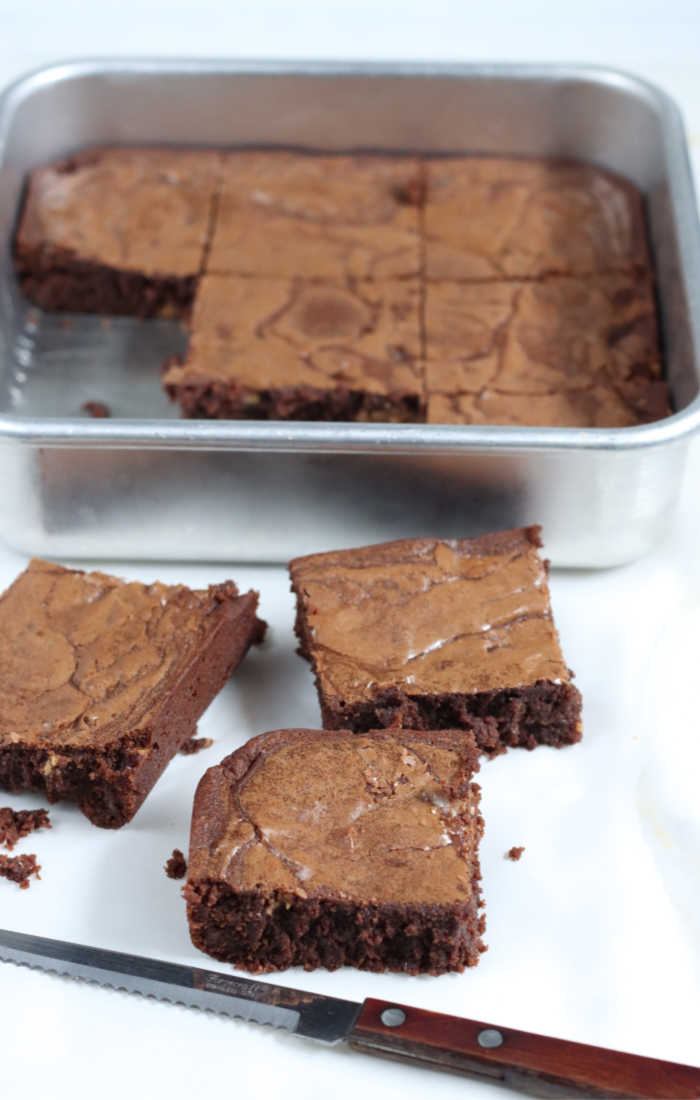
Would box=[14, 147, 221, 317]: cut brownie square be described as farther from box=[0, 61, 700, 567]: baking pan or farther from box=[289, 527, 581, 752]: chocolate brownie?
box=[289, 527, 581, 752]: chocolate brownie

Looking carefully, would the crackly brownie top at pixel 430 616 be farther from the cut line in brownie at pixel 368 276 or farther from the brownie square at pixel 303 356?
the brownie square at pixel 303 356

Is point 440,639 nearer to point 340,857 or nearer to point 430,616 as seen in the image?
point 430,616

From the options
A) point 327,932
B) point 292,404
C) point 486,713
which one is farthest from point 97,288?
point 327,932

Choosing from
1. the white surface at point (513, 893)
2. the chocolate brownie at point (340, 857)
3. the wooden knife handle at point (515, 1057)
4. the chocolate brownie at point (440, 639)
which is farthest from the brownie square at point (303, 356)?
the wooden knife handle at point (515, 1057)

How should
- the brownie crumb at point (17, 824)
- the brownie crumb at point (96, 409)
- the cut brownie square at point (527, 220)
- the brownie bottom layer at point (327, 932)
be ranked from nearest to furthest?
1. the brownie bottom layer at point (327, 932)
2. the brownie crumb at point (17, 824)
3. the brownie crumb at point (96, 409)
4. the cut brownie square at point (527, 220)

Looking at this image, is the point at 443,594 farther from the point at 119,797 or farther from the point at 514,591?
the point at 119,797
